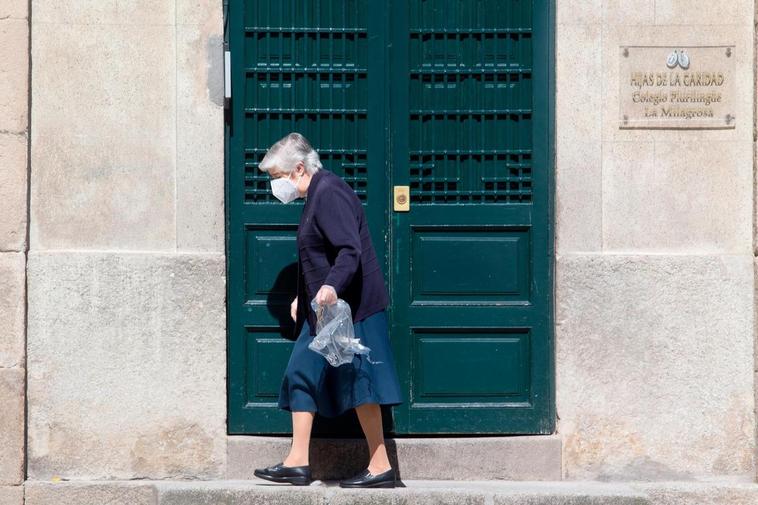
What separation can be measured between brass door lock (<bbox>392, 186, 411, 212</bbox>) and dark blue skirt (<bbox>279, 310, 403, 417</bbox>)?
76 cm

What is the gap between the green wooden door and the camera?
727cm

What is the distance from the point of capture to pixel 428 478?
23.7 feet

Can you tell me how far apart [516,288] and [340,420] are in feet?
4.08

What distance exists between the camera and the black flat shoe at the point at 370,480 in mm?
6769

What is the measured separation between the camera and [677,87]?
23.7 ft

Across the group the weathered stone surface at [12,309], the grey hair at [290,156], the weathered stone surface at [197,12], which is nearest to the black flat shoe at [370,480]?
the grey hair at [290,156]

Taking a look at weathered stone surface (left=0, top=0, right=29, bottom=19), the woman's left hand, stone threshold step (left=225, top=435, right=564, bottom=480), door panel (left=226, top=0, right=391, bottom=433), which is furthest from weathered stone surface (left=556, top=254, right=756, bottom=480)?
weathered stone surface (left=0, top=0, right=29, bottom=19)

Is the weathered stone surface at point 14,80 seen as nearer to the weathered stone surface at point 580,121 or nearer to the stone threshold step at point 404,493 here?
the stone threshold step at point 404,493

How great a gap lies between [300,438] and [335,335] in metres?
0.63

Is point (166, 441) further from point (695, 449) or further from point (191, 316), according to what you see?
point (695, 449)

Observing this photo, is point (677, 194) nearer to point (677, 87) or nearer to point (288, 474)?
point (677, 87)

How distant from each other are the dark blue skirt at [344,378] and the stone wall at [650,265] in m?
1.09

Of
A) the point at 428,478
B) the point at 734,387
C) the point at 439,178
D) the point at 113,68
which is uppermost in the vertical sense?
the point at 113,68

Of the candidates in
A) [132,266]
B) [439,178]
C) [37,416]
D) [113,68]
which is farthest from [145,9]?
[37,416]
